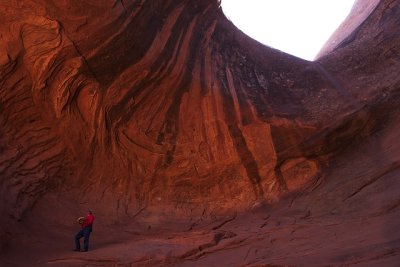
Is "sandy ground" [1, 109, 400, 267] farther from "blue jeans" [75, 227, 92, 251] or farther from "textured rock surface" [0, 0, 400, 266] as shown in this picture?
"blue jeans" [75, 227, 92, 251]

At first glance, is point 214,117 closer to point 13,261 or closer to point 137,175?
point 137,175

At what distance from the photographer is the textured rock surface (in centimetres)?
938

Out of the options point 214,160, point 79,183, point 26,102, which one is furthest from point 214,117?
point 26,102

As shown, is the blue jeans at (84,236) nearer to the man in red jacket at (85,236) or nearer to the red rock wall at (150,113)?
the man in red jacket at (85,236)

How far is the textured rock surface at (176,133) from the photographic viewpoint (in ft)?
30.8

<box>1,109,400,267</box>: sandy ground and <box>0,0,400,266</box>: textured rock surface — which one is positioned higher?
<box>0,0,400,266</box>: textured rock surface

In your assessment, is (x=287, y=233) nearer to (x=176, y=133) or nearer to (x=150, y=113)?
(x=176, y=133)

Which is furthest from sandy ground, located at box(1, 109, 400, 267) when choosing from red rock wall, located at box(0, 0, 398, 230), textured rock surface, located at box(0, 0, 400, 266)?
red rock wall, located at box(0, 0, 398, 230)

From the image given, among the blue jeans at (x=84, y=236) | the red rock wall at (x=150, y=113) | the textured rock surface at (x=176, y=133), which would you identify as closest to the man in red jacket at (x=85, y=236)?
the blue jeans at (x=84, y=236)

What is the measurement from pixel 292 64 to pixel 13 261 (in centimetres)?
788

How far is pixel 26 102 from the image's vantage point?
33.2 ft

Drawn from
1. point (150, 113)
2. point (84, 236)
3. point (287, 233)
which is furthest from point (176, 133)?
point (287, 233)

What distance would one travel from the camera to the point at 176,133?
11.4 m

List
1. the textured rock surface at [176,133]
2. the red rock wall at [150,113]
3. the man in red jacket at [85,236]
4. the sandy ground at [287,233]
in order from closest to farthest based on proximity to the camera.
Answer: the sandy ground at [287,233] → the man in red jacket at [85,236] → the textured rock surface at [176,133] → the red rock wall at [150,113]
